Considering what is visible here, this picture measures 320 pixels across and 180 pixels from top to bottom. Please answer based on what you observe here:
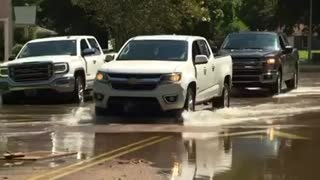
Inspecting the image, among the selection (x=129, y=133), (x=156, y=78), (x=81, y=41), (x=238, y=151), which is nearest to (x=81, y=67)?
(x=81, y=41)

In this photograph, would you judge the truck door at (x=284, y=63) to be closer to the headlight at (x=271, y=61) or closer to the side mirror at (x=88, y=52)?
the headlight at (x=271, y=61)

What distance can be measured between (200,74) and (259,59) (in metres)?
6.39

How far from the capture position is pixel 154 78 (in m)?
14.7

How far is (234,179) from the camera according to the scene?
29.5 feet

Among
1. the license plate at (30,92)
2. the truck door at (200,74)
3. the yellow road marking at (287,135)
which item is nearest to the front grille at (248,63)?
the truck door at (200,74)

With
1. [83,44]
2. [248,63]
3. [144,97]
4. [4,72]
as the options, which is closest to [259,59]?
[248,63]

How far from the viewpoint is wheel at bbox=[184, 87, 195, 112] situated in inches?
596

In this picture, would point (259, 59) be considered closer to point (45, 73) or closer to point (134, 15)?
point (45, 73)

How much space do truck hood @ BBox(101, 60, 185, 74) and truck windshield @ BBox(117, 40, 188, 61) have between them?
0.50 m

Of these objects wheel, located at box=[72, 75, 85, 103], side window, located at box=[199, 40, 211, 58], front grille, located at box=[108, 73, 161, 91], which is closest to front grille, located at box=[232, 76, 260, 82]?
wheel, located at box=[72, 75, 85, 103]

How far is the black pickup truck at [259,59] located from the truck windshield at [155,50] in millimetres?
5334

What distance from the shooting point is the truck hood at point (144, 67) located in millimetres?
14735

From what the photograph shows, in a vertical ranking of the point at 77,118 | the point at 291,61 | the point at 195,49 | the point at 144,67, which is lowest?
the point at 291,61

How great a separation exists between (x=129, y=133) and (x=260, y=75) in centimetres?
980
